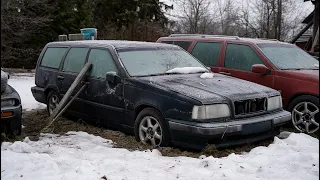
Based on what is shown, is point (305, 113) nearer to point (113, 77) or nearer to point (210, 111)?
point (210, 111)

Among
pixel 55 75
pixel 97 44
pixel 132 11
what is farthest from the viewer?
pixel 132 11

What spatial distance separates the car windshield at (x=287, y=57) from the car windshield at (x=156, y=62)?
1.38 metres

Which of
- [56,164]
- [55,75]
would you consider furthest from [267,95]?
[55,75]

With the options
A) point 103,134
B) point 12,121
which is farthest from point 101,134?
point 12,121

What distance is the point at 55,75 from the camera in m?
7.21

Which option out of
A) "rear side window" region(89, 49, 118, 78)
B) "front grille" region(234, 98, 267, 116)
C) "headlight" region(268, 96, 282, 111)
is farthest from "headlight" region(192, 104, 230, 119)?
"rear side window" region(89, 49, 118, 78)

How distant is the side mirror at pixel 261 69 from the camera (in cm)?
660

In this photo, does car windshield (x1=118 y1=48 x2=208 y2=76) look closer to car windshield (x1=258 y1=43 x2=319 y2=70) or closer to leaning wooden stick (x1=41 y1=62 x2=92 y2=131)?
leaning wooden stick (x1=41 y1=62 x2=92 y2=131)

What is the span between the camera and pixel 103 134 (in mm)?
5965

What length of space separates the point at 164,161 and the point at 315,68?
3.83 m

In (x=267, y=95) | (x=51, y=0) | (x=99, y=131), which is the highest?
(x=51, y=0)

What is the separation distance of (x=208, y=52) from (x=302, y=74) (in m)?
2.03

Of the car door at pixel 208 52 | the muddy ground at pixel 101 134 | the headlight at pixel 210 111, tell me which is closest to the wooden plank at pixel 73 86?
the muddy ground at pixel 101 134

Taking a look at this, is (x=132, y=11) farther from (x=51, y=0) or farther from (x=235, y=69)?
(x=235, y=69)
